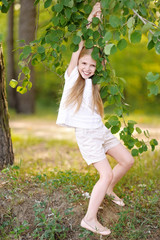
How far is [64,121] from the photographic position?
8.68 ft

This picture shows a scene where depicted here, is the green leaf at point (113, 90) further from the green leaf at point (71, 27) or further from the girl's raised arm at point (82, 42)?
the green leaf at point (71, 27)

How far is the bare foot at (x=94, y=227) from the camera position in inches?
99.6

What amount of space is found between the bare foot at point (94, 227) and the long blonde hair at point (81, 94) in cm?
97

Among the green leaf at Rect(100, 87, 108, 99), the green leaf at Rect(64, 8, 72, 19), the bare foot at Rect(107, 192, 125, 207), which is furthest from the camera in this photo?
the bare foot at Rect(107, 192, 125, 207)

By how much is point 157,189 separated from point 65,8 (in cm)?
210

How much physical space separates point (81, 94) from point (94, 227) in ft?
3.79

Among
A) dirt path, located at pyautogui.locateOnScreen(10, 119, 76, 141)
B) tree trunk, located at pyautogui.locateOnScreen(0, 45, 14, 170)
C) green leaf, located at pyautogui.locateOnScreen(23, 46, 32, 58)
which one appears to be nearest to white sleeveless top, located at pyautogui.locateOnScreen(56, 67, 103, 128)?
green leaf, located at pyautogui.locateOnScreen(23, 46, 32, 58)

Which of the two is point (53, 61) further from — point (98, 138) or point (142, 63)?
point (142, 63)

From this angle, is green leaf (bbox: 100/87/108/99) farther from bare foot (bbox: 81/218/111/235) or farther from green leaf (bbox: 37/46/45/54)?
bare foot (bbox: 81/218/111/235)

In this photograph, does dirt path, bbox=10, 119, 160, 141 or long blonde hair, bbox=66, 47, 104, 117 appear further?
dirt path, bbox=10, 119, 160, 141

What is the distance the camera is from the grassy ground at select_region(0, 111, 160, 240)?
258cm

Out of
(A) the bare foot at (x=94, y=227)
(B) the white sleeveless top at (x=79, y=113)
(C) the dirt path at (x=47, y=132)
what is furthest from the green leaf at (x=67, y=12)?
(C) the dirt path at (x=47, y=132)

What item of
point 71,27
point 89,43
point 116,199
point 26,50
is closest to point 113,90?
point 89,43

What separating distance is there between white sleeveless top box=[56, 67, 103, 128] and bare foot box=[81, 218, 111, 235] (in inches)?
32.0
